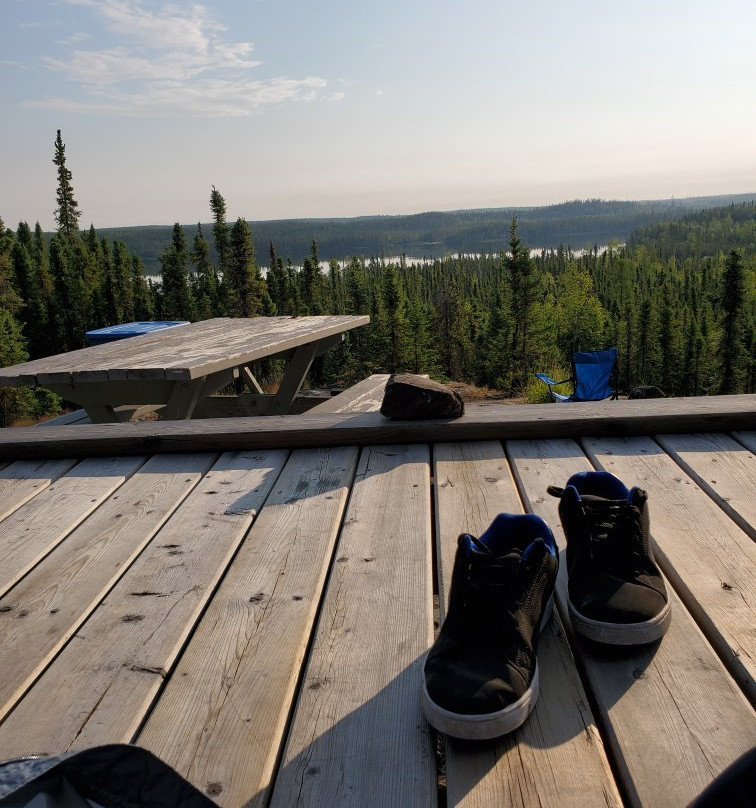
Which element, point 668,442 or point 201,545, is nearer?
point 201,545

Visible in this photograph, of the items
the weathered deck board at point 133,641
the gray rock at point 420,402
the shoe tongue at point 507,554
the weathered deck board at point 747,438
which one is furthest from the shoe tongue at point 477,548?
the weathered deck board at point 747,438

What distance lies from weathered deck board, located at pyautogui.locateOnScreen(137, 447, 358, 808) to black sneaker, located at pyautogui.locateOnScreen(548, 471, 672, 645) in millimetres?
560

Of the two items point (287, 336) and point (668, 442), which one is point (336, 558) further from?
point (287, 336)

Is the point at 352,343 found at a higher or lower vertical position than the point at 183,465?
A: lower

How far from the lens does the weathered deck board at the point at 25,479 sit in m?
2.18

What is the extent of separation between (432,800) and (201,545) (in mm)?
1008

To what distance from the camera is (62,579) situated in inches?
65.1

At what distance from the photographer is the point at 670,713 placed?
3.60 feet

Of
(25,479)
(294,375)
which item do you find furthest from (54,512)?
(294,375)

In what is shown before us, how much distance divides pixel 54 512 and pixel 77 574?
0.47 m

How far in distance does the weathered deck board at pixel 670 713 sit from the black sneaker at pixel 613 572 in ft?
0.15

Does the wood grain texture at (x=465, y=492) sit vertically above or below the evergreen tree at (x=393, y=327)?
above

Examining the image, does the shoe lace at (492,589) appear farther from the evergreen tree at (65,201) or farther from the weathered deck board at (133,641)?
the evergreen tree at (65,201)

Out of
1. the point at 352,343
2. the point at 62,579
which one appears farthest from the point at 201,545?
the point at 352,343
